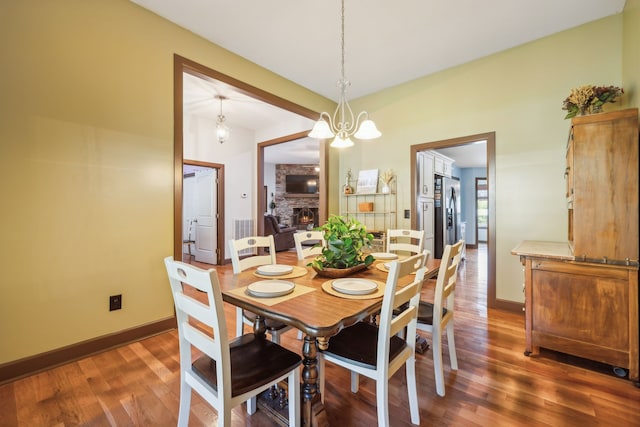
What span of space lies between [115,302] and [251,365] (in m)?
1.75

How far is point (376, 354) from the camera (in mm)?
1352

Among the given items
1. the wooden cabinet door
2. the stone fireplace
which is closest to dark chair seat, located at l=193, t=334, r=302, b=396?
the wooden cabinet door

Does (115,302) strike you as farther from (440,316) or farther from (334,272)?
(440,316)

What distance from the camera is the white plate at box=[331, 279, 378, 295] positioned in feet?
4.49

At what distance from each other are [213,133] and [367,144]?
292 cm

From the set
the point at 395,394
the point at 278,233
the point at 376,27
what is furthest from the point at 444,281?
the point at 278,233

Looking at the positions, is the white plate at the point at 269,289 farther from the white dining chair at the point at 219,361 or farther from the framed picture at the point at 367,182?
the framed picture at the point at 367,182

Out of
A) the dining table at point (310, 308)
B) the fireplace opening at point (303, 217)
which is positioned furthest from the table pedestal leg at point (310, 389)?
the fireplace opening at point (303, 217)

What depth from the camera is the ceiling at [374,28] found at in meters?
2.43

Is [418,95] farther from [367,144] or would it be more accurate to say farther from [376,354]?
[376,354]

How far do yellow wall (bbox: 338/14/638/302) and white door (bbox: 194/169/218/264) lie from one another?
3.99m

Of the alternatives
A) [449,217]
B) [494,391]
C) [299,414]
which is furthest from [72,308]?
[449,217]

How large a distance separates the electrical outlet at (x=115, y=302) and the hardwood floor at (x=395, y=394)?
0.34 metres

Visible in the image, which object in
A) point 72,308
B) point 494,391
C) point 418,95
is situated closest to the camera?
point 494,391
